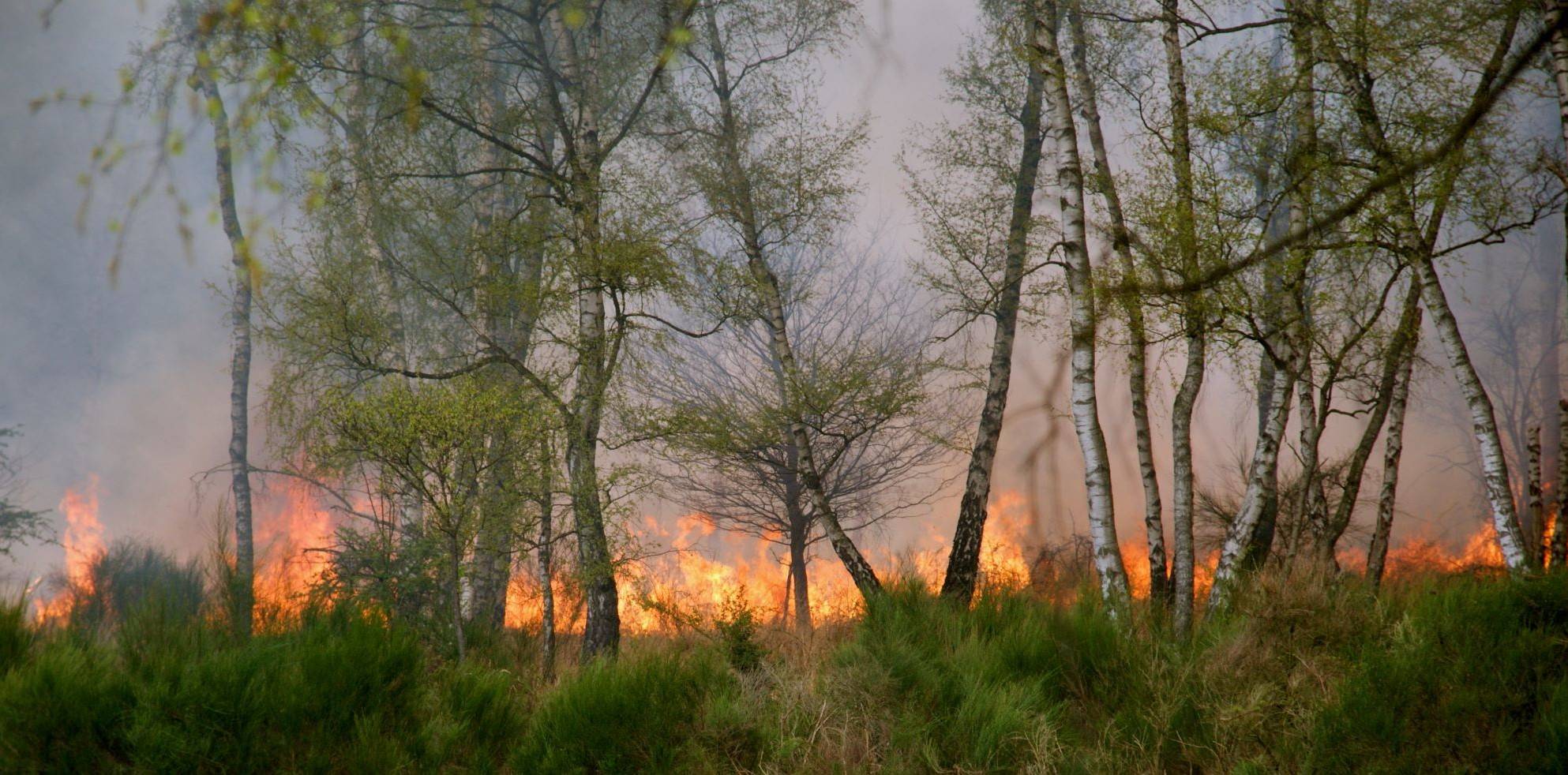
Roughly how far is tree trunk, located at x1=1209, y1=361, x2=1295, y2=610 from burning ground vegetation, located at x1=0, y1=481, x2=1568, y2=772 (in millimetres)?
155

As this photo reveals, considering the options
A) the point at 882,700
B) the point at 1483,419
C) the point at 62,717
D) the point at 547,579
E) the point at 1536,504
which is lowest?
the point at 882,700

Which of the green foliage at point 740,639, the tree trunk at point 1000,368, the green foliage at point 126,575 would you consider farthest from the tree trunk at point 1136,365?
the green foliage at point 126,575

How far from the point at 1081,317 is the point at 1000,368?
5.94 feet

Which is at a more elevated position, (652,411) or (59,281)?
(59,281)

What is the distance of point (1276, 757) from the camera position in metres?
A: 3.51

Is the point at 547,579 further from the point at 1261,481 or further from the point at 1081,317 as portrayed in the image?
the point at 1261,481

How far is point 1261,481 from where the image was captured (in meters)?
5.54

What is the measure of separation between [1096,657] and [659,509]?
293 inches

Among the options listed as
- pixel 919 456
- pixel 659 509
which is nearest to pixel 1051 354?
pixel 919 456

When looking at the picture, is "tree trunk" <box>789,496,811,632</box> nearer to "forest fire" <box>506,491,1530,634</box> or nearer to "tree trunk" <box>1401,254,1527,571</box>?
"forest fire" <box>506,491,1530,634</box>

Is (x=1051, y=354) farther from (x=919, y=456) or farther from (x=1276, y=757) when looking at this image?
(x=1276, y=757)

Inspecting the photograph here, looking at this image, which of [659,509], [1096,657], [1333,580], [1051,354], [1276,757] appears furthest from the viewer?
[659,509]

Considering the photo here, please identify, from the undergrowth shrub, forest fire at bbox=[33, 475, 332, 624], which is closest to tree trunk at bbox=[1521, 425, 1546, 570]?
the undergrowth shrub

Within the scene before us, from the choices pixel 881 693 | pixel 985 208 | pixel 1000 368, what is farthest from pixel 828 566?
pixel 881 693
